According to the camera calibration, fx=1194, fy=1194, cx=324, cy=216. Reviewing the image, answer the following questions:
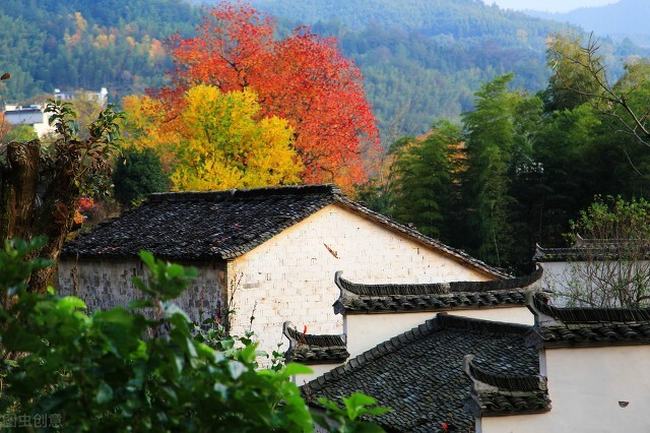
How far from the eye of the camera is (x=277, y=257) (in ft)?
70.3

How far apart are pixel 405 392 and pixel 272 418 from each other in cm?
790

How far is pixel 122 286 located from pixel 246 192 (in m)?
3.20

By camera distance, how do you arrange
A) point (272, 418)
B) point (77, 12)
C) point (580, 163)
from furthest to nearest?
point (77, 12) < point (580, 163) < point (272, 418)

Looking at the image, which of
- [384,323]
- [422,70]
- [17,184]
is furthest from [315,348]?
[422,70]

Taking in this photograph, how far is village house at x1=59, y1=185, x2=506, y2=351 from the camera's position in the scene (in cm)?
2102

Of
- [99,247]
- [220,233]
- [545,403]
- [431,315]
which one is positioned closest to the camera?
[545,403]

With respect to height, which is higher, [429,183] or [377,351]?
[429,183]

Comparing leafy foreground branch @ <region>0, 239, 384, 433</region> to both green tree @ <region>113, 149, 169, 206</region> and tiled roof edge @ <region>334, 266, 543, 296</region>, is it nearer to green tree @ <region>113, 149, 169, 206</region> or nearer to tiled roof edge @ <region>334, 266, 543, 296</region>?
tiled roof edge @ <region>334, 266, 543, 296</region>

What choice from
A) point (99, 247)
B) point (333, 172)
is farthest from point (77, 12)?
point (99, 247)

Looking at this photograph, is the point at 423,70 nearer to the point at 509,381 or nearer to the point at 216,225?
the point at 216,225

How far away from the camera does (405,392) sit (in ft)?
36.3

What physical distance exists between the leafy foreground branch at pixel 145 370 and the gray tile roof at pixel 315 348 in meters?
8.91

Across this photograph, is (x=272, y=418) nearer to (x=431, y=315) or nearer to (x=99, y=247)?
(x=431, y=315)

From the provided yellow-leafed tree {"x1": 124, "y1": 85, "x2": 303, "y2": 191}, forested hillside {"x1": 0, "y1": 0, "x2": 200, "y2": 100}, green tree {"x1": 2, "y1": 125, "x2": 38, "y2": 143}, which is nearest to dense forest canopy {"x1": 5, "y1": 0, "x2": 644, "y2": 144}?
forested hillside {"x1": 0, "y1": 0, "x2": 200, "y2": 100}
